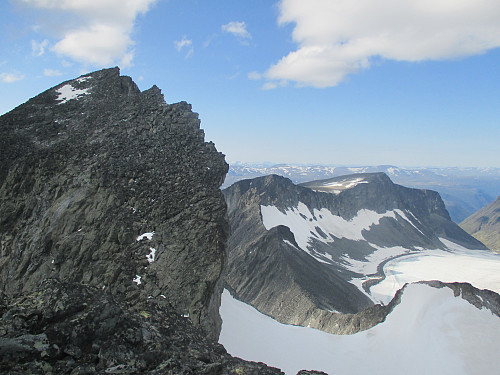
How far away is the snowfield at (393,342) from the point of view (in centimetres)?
2439

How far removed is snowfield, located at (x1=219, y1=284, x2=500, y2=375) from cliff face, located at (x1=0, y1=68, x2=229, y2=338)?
894 cm

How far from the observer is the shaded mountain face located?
58031mm

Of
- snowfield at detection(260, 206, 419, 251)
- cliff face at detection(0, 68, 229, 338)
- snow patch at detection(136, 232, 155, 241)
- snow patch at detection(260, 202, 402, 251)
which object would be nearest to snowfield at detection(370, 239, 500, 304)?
snowfield at detection(260, 206, 419, 251)

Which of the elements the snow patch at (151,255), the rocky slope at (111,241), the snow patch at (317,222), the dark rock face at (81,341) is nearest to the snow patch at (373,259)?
the snow patch at (317,222)

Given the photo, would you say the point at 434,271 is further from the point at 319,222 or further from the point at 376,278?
the point at 319,222

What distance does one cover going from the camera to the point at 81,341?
26.0 feet

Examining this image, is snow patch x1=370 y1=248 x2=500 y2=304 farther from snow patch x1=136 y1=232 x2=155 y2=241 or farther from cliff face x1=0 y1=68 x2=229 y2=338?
snow patch x1=136 y1=232 x2=155 y2=241

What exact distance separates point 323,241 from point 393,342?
9448 centimetres

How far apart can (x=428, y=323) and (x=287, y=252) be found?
45.6 meters

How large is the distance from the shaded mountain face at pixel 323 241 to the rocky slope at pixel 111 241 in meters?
20.4

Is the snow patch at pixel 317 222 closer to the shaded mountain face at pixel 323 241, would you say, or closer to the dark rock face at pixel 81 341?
the shaded mountain face at pixel 323 241

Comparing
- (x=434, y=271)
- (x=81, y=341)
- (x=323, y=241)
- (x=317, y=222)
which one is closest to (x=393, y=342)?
(x=81, y=341)

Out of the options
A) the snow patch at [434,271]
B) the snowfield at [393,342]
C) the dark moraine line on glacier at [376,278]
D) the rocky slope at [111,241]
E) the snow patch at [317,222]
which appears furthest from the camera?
the snow patch at [317,222]

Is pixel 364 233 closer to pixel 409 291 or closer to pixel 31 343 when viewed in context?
pixel 409 291
